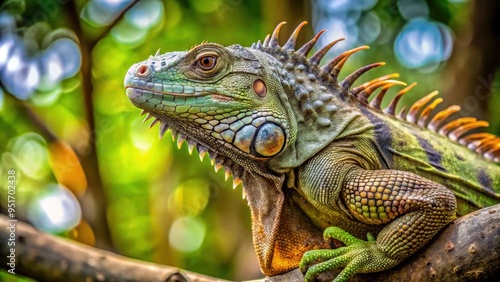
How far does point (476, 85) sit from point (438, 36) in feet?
8.62

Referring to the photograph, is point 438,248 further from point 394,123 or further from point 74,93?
point 74,93

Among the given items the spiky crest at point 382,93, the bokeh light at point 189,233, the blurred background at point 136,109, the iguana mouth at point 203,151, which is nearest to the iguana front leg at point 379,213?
the iguana mouth at point 203,151

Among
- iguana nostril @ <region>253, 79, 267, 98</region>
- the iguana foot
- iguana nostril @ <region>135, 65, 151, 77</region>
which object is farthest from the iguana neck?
iguana nostril @ <region>135, 65, 151, 77</region>

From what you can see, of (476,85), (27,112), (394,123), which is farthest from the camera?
(476,85)

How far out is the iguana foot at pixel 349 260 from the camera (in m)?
3.44

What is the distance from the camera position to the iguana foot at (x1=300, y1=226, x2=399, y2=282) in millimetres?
3439

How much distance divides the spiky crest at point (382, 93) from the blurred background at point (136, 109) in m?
2.90

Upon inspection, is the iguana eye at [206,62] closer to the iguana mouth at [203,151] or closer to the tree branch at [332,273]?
the iguana mouth at [203,151]

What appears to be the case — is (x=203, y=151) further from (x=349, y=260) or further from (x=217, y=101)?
(x=349, y=260)

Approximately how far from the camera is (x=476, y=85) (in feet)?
27.4

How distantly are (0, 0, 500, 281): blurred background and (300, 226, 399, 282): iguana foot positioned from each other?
3111 mm

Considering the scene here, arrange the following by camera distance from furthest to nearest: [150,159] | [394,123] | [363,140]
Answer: [150,159], [394,123], [363,140]

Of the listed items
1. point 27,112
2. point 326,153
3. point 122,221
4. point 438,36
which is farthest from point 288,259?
point 122,221

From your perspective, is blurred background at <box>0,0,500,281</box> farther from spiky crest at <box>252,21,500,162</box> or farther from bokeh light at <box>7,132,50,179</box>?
spiky crest at <box>252,21,500,162</box>
